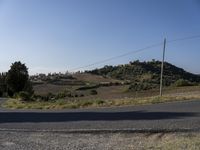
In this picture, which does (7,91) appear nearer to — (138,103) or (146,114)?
(138,103)

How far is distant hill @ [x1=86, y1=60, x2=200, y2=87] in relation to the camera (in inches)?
3100

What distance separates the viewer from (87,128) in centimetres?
1778

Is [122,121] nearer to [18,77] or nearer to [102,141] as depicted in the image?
[102,141]

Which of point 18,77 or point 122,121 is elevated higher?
point 18,77

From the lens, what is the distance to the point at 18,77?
2514 inches

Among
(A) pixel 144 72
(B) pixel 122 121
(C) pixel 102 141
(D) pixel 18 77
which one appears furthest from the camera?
(A) pixel 144 72

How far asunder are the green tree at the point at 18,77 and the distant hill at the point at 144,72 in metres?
18.7

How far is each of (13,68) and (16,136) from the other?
47.2m

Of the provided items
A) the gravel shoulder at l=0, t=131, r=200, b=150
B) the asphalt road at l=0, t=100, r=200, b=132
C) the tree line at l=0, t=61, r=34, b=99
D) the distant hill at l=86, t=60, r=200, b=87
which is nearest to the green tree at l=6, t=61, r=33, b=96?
the tree line at l=0, t=61, r=34, b=99

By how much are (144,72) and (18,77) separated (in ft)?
104

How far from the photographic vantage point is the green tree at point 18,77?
63.5 meters

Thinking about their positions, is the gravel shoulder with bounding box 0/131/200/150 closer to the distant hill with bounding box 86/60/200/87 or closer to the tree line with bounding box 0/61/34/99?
the tree line with bounding box 0/61/34/99

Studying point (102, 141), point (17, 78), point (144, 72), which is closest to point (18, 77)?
point (17, 78)

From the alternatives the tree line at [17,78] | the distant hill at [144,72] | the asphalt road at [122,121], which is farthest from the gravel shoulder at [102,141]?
the distant hill at [144,72]
